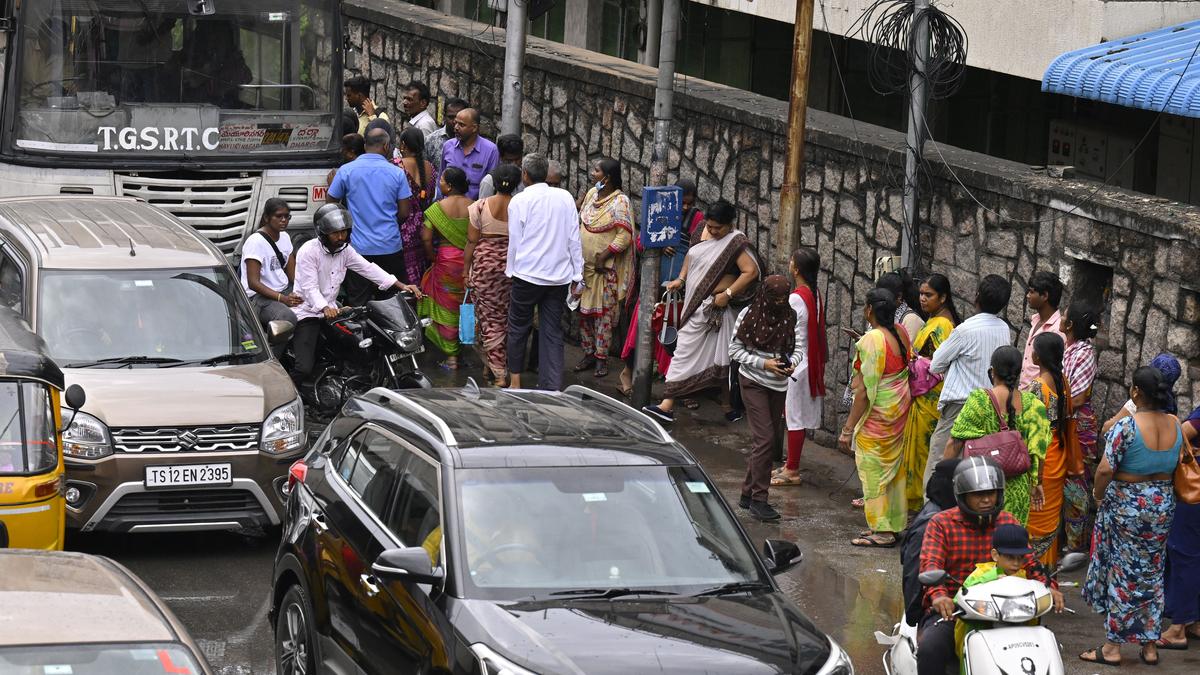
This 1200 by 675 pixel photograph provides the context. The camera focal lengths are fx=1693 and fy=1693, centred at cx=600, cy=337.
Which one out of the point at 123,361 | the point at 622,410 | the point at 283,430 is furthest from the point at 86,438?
the point at 622,410

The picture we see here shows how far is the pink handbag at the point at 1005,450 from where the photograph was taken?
8.61m

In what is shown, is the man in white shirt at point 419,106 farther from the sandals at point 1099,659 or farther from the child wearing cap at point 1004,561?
the child wearing cap at point 1004,561

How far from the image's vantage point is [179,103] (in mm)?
14859

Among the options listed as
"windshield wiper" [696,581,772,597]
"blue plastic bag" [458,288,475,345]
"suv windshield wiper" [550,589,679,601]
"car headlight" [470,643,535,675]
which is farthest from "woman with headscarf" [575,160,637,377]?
"car headlight" [470,643,535,675]

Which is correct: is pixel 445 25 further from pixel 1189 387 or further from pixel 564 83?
pixel 1189 387

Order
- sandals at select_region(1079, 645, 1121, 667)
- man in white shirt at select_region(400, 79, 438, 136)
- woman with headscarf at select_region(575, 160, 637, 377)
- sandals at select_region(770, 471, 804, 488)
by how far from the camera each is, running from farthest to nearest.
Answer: man in white shirt at select_region(400, 79, 438, 136), woman with headscarf at select_region(575, 160, 637, 377), sandals at select_region(770, 471, 804, 488), sandals at select_region(1079, 645, 1121, 667)

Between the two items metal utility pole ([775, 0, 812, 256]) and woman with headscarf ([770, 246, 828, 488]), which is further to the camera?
metal utility pole ([775, 0, 812, 256])

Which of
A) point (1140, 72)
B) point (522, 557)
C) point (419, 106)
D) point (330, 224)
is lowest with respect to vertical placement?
point (522, 557)

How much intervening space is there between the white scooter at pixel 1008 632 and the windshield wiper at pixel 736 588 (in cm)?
77

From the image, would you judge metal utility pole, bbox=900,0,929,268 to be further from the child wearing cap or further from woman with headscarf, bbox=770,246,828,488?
the child wearing cap

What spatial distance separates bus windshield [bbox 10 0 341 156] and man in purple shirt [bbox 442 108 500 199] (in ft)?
3.58

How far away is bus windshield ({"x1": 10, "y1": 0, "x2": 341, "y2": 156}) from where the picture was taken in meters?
14.4

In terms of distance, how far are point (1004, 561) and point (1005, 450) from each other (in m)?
1.99

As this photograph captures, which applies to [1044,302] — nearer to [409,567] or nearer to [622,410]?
[622,410]
